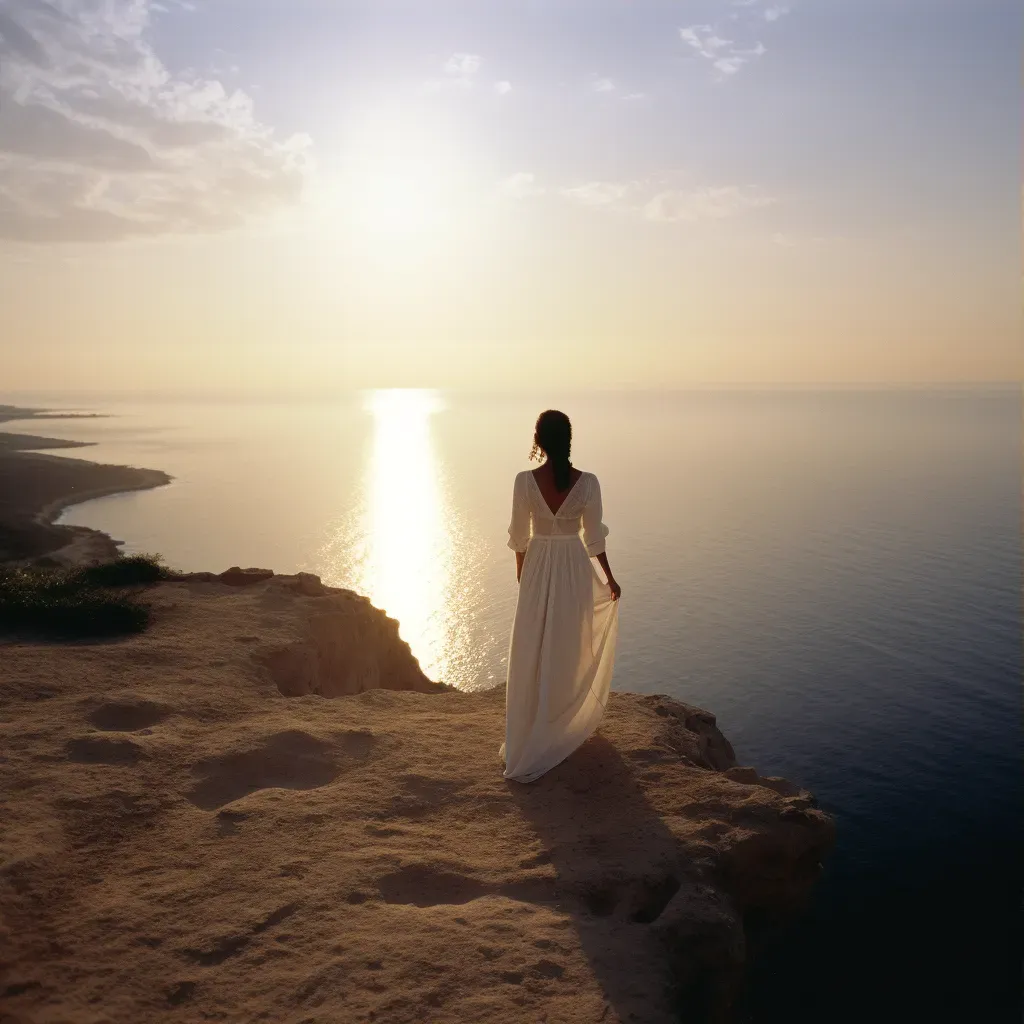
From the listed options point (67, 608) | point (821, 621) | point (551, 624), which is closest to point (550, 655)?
point (551, 624)

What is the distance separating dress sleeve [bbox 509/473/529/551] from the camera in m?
8.38

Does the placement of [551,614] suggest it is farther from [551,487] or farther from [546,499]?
[551,487]

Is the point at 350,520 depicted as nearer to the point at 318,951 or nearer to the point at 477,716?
the point at 477,716

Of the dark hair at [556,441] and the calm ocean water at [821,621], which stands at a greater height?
the dark hair at [556,441]

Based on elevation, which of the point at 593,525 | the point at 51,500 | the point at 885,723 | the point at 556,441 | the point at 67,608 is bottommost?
the point at 885,723

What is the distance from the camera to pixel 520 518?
8.51 m

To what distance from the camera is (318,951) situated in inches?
209

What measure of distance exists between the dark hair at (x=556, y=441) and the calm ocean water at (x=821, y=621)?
10763 mm

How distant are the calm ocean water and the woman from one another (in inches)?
339

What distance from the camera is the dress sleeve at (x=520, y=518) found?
Answer: 8383 millimetres

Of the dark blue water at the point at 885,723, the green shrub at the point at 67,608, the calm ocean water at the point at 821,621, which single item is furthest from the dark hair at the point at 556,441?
the calm ocean water at the point at 821,621

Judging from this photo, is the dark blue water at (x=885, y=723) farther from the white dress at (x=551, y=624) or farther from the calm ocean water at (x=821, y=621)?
the white dress at (x=551, y=624)

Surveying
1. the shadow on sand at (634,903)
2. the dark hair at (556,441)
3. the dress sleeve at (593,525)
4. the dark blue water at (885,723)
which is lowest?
the dark blue water at (885,723)

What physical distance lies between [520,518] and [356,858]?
379 cm
